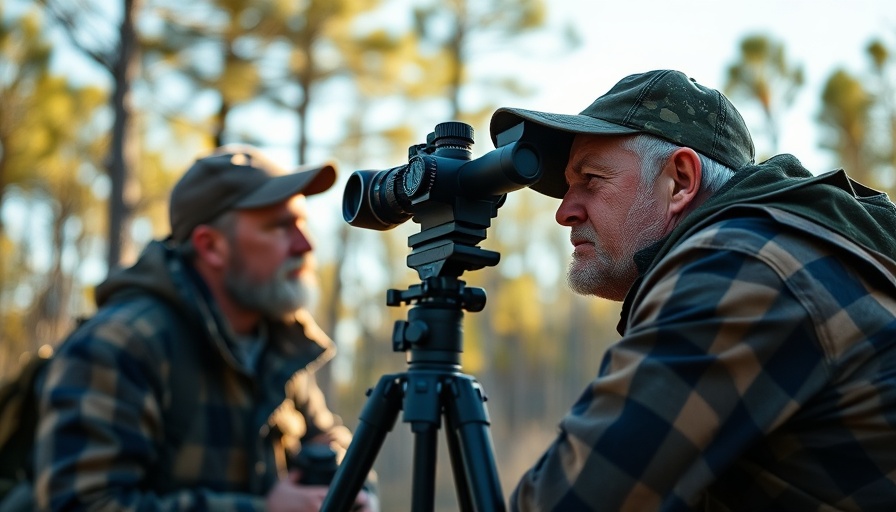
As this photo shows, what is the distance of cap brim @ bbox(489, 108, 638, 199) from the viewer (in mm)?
1827

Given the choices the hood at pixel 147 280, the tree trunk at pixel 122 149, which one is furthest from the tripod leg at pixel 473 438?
the tree trunk at pixel 122 149

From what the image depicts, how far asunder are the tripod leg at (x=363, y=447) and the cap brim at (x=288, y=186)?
1630 millimetres

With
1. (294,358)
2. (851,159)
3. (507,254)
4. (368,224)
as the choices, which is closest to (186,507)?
(294,358)

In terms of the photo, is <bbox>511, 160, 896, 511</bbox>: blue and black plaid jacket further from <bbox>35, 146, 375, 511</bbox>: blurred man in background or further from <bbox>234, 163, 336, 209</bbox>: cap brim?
<bbox>234, 163, 336, 209</bbox>: cap brim

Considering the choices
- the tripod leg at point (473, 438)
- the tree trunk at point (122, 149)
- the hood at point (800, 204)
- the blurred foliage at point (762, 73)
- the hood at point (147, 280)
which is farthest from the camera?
the blurred foliage at point (762, 73)

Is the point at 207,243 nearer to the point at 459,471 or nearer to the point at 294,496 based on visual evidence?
the point at 294,496

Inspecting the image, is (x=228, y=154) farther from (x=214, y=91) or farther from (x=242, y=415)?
(x=214, y=91)

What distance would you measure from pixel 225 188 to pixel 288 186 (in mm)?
240

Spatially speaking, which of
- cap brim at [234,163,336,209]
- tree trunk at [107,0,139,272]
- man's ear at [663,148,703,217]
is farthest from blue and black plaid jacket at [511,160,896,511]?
tree trunk at [107,0,139,272]

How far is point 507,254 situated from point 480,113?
868 centimetres

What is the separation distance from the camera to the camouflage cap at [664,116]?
1854mm

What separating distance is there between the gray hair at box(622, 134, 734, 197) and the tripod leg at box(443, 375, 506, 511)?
55cm

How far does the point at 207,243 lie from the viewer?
3498mm

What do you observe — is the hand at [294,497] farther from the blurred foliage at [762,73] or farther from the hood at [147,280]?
the blurred foliage at [762,73]
